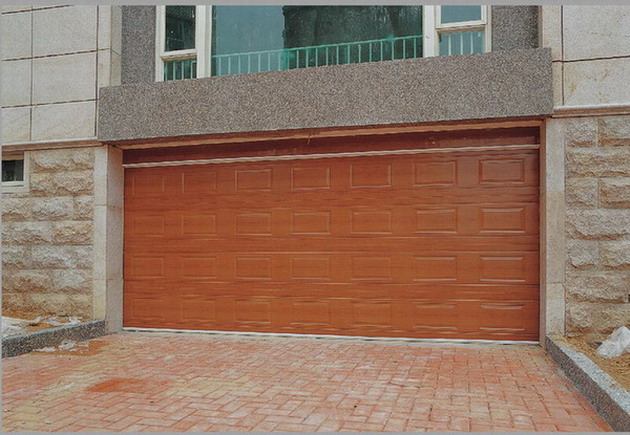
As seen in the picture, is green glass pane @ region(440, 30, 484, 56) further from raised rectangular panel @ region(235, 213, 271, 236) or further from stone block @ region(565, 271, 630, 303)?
raised rectangular panel @ region(235, 213, 271, 236)

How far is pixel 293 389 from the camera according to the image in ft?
15.6

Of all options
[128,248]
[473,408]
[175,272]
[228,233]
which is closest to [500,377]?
[473,408]

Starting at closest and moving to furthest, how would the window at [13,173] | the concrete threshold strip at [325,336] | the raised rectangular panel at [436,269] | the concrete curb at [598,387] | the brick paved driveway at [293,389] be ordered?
the concrete curb at [598,387]
the brick paved driveway at [293,389]
the concrete threshold strip at [325,336]
the raised rectangular panel at [436,269]
the window at [13,173]

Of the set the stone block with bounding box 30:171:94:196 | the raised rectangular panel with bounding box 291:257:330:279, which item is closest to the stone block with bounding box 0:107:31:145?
the stone block with bounding box 30:171:94:196

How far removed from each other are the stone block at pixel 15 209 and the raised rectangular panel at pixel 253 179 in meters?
3.12

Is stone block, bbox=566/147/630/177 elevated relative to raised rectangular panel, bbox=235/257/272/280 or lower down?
elevated

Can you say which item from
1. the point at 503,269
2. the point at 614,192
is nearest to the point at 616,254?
the point at 614,192

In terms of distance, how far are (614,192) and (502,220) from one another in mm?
1242

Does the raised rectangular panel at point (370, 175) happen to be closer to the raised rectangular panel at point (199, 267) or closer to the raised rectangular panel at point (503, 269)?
the raised rectangular panel at point (503, 269)

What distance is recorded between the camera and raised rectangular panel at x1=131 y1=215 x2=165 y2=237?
7.80m

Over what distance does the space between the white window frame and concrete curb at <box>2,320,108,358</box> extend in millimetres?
2283

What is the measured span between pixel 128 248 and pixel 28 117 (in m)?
2.37

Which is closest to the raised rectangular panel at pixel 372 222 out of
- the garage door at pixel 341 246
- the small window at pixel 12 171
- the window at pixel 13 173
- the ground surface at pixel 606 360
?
the garage door at pixel 341 246

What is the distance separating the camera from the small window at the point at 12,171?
8096mm
